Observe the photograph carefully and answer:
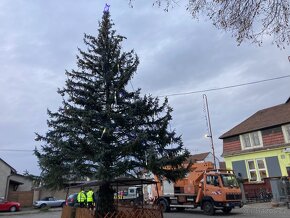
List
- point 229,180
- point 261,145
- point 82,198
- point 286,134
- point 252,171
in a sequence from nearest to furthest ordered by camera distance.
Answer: point 82,198 → point 229,180 → point 286,134 → point 261,145 → point 252,171

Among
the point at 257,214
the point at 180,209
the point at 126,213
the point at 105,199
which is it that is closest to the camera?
the point at 126,213

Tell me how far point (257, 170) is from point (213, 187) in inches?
381

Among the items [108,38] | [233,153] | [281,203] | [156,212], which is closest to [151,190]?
[233,153]

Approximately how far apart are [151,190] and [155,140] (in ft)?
41.3

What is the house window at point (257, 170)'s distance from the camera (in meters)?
→ 28.0

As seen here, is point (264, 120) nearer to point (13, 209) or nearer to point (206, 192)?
point (206, 192)

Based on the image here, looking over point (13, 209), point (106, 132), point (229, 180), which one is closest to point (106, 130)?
point (106, 132)

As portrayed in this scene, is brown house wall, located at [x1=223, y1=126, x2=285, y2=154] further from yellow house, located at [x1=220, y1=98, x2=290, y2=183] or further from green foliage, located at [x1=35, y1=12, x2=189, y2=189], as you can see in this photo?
green foliage, located at [x1=35, y1=12, x2=189, y2=189]

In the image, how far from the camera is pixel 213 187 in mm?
20703

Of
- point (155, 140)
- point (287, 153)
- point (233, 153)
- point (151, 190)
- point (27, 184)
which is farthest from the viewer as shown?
point (27, 184)

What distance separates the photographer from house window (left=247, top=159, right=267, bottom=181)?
28031 mm

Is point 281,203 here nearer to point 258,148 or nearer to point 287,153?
point 287,153

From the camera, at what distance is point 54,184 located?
640 inches

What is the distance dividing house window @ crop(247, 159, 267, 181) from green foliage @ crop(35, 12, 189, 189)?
14139 mm
